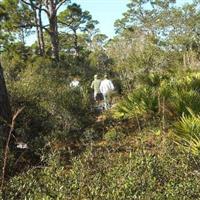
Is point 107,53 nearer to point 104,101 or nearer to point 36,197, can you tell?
point 104,101

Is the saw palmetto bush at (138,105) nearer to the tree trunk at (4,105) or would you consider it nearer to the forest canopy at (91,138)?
the forest canopy at (91,138)

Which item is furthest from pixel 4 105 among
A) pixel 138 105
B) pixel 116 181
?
pixel 116 181

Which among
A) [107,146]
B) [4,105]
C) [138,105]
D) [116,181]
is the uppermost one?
[4,105]

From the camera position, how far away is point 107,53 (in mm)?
42906

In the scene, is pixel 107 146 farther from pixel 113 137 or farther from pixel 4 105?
pixel 4 105

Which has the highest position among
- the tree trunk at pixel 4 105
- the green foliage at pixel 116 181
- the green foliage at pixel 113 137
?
the tree trunk at pixel 4 105

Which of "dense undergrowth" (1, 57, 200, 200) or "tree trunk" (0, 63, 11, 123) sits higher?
"tree trunk" (0, 63, 11, 123)

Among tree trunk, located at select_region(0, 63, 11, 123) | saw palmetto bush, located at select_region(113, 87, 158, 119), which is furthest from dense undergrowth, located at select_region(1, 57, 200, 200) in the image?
tree trunk, located at select_region(0, 63, 11, 123)

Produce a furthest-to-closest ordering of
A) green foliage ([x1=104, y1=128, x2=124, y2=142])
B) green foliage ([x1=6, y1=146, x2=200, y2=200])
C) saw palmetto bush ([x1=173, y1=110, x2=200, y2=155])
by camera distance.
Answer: green foliage ([x1=104, y1=128, x2=124, y2=142])
saw palmetto bush ([x1=173, y1=110, x2=200, y2=155])
green foliage ([x1=6, y1=146, x2=200, y2=200])

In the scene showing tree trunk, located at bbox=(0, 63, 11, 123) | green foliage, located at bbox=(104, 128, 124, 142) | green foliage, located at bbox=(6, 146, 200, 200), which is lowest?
green foliage, located at bbox=(104, 128, 124, 142)

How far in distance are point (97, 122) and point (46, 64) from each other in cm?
873

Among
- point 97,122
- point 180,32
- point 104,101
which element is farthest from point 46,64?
point 180,32

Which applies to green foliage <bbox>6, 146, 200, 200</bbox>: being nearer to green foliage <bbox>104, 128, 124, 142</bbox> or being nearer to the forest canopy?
the forest canopy

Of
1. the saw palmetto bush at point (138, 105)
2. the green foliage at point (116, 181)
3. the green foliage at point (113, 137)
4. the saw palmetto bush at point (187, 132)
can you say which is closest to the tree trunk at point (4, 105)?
the green foliage at point (113, 137)
